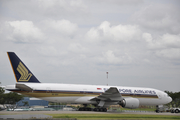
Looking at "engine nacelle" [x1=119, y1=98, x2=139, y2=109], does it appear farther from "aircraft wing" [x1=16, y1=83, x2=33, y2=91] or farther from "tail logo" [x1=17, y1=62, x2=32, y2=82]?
"tail logo" [x1=17, y1=62, x2=32, y2=82]

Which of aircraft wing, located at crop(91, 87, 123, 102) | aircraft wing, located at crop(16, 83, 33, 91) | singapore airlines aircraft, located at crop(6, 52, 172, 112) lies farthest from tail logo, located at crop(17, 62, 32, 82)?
aircraft wing, located at crop(91, 87, 123, 102)

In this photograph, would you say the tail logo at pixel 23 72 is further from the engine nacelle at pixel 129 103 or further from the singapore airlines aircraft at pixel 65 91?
the engine nacelle at pixel 129 103

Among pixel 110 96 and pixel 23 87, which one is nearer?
pixel 23 87

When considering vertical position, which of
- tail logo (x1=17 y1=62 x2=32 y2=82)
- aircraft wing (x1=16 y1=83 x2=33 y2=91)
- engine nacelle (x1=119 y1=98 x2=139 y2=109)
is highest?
tail logo (x1=17 y1=62 x2=32 y2=82)

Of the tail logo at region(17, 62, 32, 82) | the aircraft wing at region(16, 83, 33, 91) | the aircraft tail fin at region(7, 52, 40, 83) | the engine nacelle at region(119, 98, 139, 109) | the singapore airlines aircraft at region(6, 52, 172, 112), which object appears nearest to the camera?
the aircraft wing at region(16, 83, 33, 91)

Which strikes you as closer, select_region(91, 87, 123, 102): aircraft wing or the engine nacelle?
select_region(91, 87, 123, 102): aircraft wing

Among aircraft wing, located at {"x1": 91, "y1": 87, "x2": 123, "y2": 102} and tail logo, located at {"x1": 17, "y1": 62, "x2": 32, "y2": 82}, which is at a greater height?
tail logo, located at {"x1": 17, "y1": 62, "x2": 32, "y2": 82}

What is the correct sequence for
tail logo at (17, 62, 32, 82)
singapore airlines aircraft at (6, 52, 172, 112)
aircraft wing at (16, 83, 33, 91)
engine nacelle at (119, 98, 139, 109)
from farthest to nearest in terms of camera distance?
tail logo at (17, 62, 32, 82)
engine nacelle at (119, 98, 139, 109)
singapore airlines aircraft at (6, 52, 172, 112)
aircraft wing at (16, 83, 33, 91)

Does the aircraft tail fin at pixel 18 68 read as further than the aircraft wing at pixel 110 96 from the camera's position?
Yes

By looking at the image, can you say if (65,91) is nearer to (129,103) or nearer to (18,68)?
(18,68)

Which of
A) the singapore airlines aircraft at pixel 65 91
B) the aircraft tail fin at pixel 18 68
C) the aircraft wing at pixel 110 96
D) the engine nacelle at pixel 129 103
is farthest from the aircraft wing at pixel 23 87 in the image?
the engine nacelle at pixel 129 103

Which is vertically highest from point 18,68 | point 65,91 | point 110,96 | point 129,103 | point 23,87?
point 18,68

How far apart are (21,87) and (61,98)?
547cm

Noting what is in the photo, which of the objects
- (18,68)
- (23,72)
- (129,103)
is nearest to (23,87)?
(23,72)
